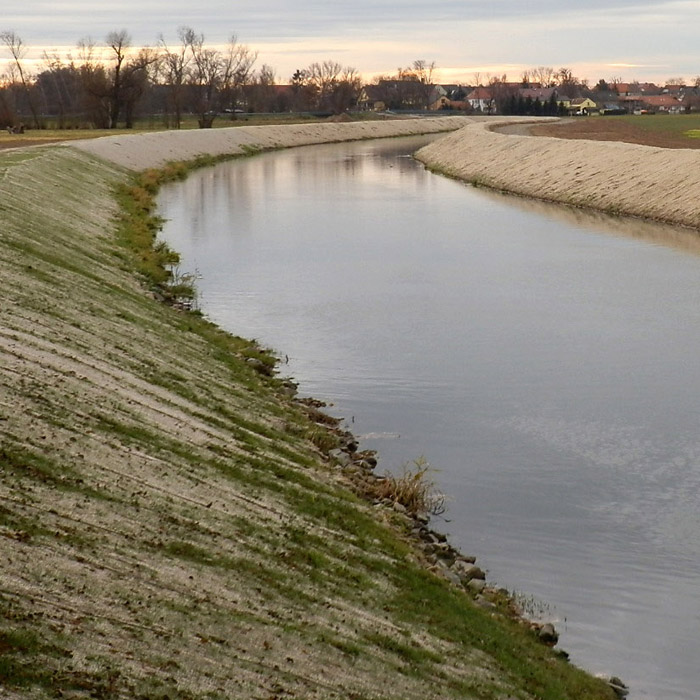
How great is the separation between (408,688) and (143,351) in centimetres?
942

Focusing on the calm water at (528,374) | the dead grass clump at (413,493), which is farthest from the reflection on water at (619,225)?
the dead grass clump at (413,493)

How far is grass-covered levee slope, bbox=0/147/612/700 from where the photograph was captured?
749 cm

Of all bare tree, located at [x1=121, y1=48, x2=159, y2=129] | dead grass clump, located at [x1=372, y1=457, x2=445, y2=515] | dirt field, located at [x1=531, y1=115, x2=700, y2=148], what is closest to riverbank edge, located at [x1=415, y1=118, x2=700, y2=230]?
dirt field, located at [x1=531, y1=115, x2=700, y2=148]

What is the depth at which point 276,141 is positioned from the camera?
96.1 meters

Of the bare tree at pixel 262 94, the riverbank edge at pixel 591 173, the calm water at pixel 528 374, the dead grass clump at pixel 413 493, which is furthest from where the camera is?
the bare tree at pixel 262 94

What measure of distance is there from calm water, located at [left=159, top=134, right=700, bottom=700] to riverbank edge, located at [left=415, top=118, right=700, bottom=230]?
435 cm

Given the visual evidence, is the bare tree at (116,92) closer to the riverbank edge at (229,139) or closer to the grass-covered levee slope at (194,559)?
the riverbank edge at (229,139)

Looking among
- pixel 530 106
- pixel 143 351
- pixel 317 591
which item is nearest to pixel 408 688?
pixel 317 591

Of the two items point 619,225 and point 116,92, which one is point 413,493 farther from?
point 116,92

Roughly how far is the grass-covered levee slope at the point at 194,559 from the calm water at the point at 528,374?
118 cm

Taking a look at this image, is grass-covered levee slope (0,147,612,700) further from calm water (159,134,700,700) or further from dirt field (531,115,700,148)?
dirt field (531,115,700,148)

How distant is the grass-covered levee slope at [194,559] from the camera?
7.49m

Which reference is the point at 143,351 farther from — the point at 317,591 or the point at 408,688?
the point at 408,688

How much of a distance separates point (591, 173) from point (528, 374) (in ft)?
121
